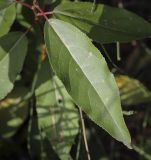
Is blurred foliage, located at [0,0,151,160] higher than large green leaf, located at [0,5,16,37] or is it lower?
lower

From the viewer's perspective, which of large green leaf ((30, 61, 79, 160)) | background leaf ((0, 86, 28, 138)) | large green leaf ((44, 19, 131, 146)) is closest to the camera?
large green leaf ((44, 19, 131, 146))

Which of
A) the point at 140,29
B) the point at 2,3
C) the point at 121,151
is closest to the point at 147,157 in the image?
the point at 121,151

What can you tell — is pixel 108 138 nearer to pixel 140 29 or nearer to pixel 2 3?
pixel 140 29

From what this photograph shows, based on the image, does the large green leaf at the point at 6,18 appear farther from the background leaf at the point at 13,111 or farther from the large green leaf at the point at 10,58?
the background leaf at the point at 13,111

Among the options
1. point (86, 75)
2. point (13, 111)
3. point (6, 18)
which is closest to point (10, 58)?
point (6, 18)

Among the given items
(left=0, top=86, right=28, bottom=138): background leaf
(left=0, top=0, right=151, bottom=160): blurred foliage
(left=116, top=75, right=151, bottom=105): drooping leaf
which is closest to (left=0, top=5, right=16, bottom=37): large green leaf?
(left=0, top=0, right=151, bottom=160): blurred foliage

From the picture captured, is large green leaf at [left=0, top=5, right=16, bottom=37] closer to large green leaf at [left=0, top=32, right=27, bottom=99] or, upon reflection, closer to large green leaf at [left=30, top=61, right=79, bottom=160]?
large green leaf at [left=0, top=32, right=27, bottom=99]

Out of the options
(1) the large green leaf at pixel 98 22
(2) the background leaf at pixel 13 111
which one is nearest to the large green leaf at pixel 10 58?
(1) the large green leaf at pixel 98 22
